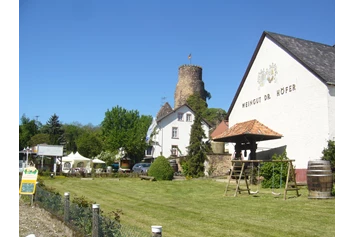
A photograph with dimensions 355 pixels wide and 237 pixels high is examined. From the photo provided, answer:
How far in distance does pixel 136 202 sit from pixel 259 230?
7.72 meters

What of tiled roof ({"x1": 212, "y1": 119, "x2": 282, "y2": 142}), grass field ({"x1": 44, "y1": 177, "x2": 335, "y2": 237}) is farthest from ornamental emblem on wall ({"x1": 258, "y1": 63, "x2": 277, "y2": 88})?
grass field ({"x1": 44, "y1": 177, "x2": 335, "y2": 237})

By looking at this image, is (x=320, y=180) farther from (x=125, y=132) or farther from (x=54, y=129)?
(x=54, y=129)

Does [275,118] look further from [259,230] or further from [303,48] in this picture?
[259,230]

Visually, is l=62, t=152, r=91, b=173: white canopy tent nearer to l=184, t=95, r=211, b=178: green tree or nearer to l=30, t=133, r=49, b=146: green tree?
l=184, t=95, r=211, b=178: green tree

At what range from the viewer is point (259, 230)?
948 centimetres

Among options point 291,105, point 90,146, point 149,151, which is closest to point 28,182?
point 291,105

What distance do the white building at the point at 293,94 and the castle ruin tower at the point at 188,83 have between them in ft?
197

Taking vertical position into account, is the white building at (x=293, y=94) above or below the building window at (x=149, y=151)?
above

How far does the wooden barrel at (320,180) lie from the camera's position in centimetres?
1528

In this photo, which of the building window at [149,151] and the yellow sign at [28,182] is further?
the building window at [149,151]

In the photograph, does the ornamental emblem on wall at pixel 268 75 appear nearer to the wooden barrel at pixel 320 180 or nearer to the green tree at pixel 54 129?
the wooden barrel at pixel 320 180

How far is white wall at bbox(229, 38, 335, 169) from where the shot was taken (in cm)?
2289

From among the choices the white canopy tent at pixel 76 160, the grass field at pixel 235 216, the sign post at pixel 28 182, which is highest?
the sign post at pixel 28 182

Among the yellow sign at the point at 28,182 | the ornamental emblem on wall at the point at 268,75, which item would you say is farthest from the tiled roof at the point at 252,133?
the yellow sign at the point at 28,182
